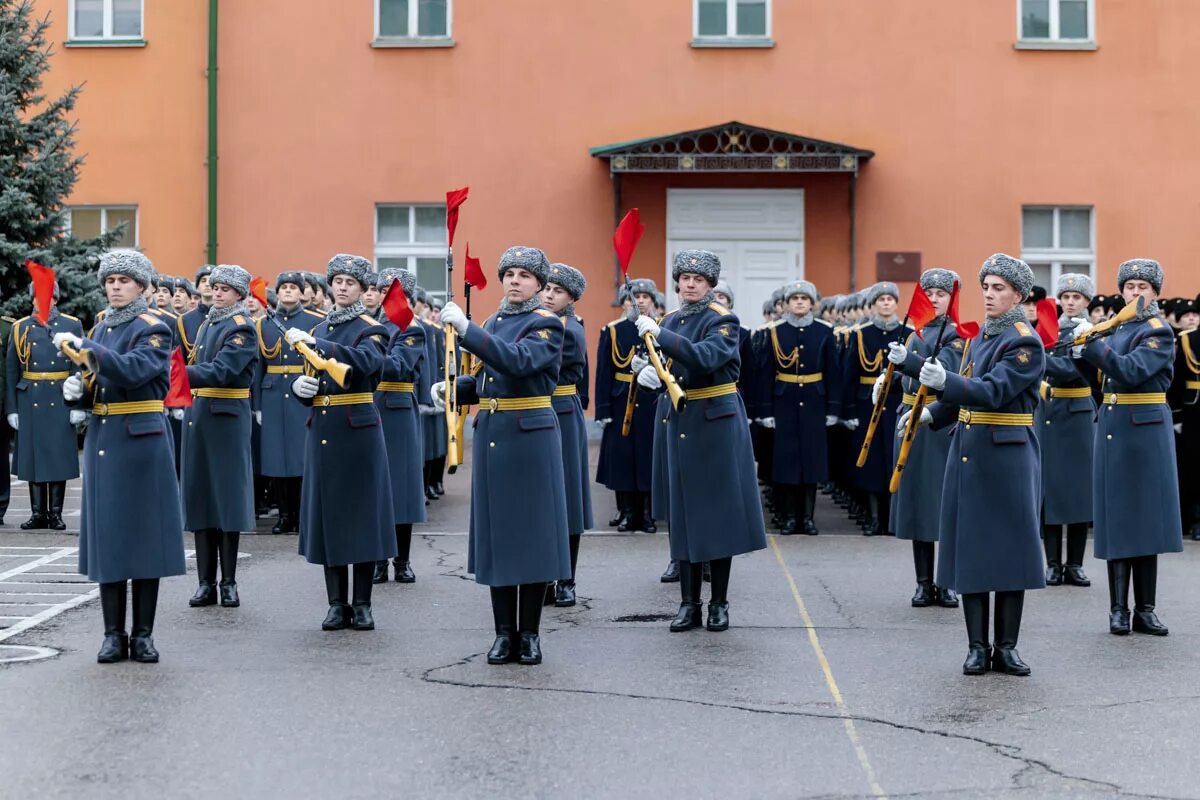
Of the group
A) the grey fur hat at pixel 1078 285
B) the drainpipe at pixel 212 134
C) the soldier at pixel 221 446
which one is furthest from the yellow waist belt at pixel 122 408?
the drainpipe at pixel 212 134

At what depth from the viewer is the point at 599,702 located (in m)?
7.73

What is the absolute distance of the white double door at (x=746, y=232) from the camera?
23.9m

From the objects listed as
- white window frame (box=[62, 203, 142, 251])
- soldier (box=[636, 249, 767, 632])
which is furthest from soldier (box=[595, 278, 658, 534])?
white window frame (box=[62, 203, 142, 251])

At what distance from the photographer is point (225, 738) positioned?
7.02m

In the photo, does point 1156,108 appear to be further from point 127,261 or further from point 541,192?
point 127,261

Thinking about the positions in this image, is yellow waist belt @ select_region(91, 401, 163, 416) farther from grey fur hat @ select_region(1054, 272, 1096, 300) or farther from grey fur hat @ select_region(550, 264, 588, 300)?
grey fur hat @ select_region(1054, 272, 1096, 300)

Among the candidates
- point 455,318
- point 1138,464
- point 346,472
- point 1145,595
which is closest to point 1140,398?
point 1138,464

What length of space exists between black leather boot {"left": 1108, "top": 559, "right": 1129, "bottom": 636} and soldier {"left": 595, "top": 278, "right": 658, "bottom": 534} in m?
5.38

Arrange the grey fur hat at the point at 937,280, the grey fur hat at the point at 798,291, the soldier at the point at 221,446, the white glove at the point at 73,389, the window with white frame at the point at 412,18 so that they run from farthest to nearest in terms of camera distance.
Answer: the window with white frame at the point at 412,18 < the grey fur hat at the point at 798,291 < the grey fur hat at the point at 937,280 < the soldier at the point at 221,446 < the white glove at the point at 73,389

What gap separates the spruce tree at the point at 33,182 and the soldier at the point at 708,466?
1099 cm

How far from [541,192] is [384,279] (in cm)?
1349

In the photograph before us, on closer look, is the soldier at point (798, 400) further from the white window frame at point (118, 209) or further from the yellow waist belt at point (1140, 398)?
the white window frame at point (118, 209)

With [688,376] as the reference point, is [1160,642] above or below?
below

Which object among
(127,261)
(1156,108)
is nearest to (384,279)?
(127,261)
